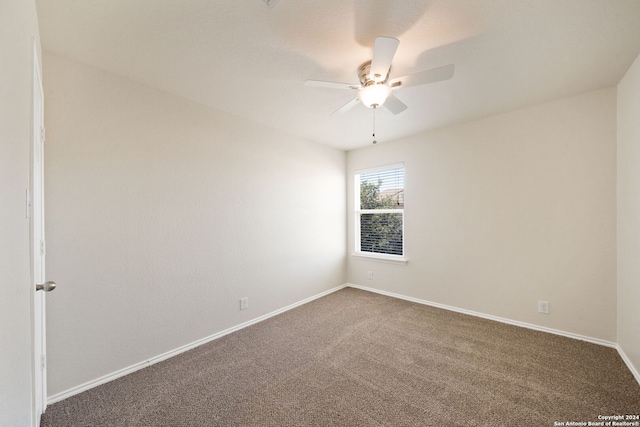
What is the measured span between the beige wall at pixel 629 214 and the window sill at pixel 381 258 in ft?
6.75

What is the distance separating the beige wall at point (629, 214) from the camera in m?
1.97

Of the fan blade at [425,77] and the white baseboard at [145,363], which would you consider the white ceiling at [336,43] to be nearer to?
the fan blade at [425,77]

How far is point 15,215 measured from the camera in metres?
0.93

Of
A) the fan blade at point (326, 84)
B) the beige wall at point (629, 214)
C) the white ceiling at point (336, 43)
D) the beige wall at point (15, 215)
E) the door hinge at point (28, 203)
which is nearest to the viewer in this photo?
the beige wall at point (15, 215)

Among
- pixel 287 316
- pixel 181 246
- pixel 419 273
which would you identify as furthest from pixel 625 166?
pixel 181 246

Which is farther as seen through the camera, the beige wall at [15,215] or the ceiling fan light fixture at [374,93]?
the ceiling fan light fixture at [374,93]

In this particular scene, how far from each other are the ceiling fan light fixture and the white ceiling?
0.83ft

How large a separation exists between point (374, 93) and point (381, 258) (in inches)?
108

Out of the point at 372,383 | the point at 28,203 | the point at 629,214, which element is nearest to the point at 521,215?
the point at 629,214

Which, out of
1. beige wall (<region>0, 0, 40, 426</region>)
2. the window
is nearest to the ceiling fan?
beige wall (<region>0, 0, 40, 426</region>)

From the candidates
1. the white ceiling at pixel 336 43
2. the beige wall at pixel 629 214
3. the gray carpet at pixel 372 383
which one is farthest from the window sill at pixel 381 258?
the white ceiling at pixel 336 43

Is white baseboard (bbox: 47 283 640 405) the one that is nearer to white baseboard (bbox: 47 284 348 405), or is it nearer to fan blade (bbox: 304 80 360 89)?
white baseboard (bbox: 47 284 348 405)

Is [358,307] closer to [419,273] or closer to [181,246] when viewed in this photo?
[419,273]

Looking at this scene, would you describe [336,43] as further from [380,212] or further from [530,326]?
[530,326]
